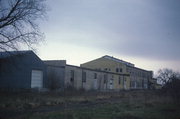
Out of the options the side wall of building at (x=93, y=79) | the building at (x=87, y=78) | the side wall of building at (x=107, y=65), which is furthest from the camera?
the side wall of building at (x=107, y=65)

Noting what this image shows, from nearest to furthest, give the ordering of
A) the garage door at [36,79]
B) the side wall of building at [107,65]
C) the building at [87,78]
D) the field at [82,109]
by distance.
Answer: the field at [82,109]
the garage door at [36,79]
the building at [87,78]
the side wall of building at [107,65]

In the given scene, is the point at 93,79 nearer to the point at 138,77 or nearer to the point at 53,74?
the point at 53,74

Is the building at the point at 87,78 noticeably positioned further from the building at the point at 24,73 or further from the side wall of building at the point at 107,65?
the building at the point at 24,73

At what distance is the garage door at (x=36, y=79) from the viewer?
32.8m

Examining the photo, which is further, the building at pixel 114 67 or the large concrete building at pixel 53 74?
the building at pixel 114 67

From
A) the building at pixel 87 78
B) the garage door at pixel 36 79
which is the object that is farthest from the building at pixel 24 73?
the building at pixel 87 78

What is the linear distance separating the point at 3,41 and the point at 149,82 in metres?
76.1

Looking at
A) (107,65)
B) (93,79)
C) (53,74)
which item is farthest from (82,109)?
(107,65)

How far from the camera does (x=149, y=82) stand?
289 ft

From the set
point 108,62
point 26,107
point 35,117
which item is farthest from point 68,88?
point 108,62

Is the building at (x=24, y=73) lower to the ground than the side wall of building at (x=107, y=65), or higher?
lower

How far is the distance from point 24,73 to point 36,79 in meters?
2.65

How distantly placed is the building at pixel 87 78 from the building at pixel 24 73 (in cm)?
351

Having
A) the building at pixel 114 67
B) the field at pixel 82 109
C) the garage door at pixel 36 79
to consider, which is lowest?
the field at pixel 82 109
